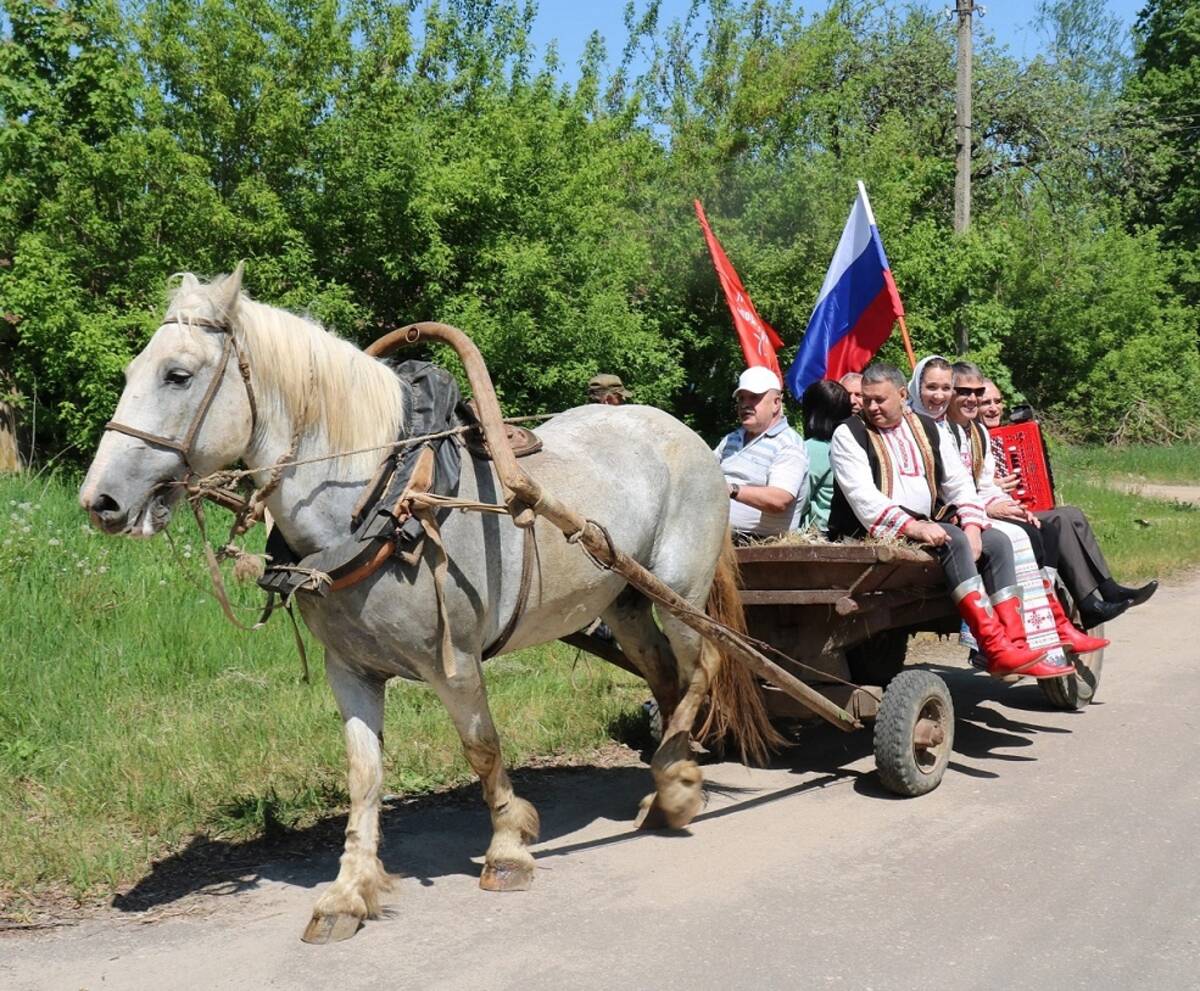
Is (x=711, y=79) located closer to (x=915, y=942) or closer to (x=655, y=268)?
(x=655, y=268)

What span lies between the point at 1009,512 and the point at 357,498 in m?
3.78

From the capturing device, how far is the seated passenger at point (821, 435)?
6.56 meters

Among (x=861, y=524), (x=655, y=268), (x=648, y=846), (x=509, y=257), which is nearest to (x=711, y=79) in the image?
(x=655, y=268)

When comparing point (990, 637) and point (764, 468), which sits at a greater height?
point (764, 468)

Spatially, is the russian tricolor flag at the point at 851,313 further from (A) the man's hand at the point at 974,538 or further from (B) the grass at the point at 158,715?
(B) the grass at the point at 158,715

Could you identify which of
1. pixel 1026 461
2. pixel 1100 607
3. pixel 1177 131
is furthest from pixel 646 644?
pixel 1177 131

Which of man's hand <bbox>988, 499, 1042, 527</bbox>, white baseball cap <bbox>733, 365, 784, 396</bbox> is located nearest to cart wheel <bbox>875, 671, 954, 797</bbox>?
man's hand <bbox>988, 499, 1042, 527</bbox>

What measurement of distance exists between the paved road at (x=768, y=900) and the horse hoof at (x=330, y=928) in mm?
41

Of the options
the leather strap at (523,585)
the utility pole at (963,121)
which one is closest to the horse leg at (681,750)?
the leather strap at (523,585)

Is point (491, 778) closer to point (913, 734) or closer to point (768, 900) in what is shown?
point (768, 900)

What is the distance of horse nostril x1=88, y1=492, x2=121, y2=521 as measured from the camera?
3650mm

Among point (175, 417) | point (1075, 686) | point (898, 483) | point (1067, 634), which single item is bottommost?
point (1075, 686)

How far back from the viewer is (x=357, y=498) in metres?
4.15

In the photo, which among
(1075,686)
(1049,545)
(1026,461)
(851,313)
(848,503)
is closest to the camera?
(848,503)
